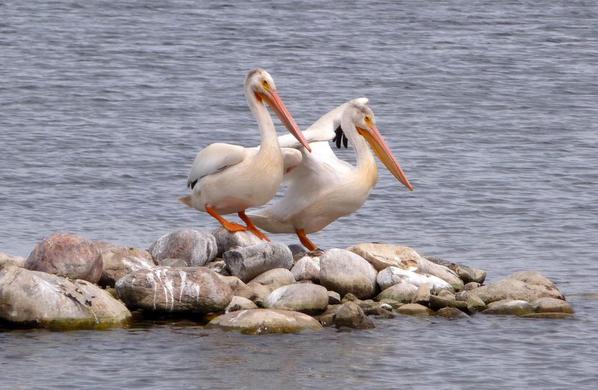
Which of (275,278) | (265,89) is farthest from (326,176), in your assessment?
(275,278)

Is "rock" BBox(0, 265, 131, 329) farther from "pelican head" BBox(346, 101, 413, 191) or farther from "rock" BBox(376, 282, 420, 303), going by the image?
"pelican head" BBox(346, 101, 413, 191)

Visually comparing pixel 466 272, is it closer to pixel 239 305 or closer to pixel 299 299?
pixel 299 299

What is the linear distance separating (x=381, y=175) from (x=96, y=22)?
1295 cm

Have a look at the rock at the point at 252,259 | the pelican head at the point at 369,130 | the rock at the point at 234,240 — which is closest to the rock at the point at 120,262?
the rock at the point at 252,259

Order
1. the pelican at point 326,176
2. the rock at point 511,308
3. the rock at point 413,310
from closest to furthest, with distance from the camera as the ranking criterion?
the rock at point 413,310, the rock at point 511,308, the pelican at point 326,176

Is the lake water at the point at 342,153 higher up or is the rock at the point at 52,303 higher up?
the rock at the point at 52,303

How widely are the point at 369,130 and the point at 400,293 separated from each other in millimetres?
1536

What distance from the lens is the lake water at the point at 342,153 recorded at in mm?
9469

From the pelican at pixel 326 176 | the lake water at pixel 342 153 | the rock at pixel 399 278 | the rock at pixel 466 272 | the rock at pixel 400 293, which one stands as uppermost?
the pelican at pixel 326 176

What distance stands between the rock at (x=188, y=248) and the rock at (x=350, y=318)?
1.38 m

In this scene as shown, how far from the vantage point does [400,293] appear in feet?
35.4

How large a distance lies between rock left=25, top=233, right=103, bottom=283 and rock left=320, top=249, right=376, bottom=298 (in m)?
1.61

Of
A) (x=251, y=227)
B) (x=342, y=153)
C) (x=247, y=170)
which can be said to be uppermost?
(x=247, y=170)

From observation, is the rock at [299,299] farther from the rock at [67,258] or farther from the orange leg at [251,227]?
the rock at [67,258]
